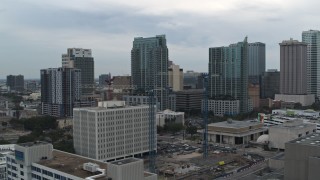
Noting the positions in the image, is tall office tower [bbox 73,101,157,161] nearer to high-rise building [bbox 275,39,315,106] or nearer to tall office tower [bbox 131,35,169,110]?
tall office tower [bbox 131,35,169,110]

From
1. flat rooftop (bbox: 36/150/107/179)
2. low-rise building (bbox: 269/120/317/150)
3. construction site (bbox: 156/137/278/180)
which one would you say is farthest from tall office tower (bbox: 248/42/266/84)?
flat rooftop (bbox: 36/150/107/179)

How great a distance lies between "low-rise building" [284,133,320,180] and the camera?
2354 centimetres

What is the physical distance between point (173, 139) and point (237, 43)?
33584 mm

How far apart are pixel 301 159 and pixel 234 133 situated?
24921 mm

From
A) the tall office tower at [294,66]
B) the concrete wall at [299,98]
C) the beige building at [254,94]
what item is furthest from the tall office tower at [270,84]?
the beige building at [254,94]

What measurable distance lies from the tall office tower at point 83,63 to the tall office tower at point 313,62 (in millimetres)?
52574

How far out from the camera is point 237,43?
78625mm

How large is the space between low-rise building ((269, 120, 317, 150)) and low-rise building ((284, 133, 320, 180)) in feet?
62.0

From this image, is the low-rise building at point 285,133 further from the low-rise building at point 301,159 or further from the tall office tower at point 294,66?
the tall office tower at point 294,66

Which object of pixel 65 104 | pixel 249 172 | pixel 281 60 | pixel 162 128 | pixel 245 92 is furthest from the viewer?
pixel 281 60

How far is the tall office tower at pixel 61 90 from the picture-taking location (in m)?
71.1

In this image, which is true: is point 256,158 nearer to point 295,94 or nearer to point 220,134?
point 220,134

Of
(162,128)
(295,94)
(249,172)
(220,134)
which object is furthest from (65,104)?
(295,94)

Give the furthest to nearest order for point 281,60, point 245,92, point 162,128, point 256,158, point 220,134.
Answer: point 281,60
point 245,92
point 162,128
point 220,134
point 256,158
